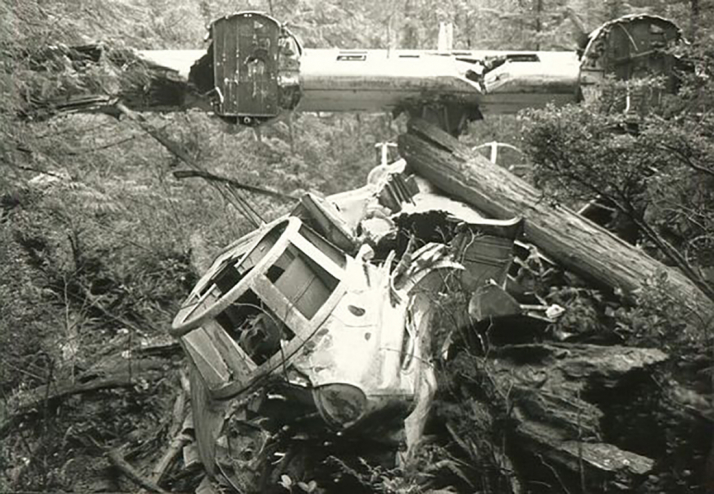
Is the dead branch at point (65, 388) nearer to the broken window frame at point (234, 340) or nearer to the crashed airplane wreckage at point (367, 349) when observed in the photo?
the crashed airplane wreckage at point (367, 349)

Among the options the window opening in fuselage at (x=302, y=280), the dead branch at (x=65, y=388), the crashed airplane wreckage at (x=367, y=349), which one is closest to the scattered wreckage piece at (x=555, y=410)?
the crashed airplane wreckage at (x=367, y=349)

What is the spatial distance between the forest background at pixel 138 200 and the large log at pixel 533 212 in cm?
27

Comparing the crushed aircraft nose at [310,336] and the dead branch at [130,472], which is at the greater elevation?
the crushed aircraft nose at [310,336]

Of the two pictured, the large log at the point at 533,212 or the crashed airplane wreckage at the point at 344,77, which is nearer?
the large log at the point at 533,212

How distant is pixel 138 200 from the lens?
7.53m

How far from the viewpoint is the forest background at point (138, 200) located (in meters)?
4.73

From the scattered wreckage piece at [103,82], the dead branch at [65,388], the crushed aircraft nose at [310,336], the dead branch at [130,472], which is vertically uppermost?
the scattered wreckage piece at [103,82]

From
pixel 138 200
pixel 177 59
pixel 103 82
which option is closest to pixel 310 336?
pixel 103 82

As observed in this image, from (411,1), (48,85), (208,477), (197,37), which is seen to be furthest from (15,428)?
(411,1)

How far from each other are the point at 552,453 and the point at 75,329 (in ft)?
14.1

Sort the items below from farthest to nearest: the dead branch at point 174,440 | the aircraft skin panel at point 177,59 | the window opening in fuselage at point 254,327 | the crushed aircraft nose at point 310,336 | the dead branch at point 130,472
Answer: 1. the aircraft skin panel at point 177,59
2. the dead branch at point 174,440
3. the dead branch at point 130,472
4. the window opening in fuselage at point 254,327
5. the crushed aircraft nose at point 310,336

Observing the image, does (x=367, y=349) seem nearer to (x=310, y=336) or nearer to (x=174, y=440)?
(x=310, y=336)

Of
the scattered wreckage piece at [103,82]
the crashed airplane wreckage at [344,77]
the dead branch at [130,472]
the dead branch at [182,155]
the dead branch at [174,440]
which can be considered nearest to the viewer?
the dead branch at [130,472]

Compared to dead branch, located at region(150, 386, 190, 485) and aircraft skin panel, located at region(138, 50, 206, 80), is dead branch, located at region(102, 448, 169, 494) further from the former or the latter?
aircraft skin panel, located at region(138, 50, 206, 80)
